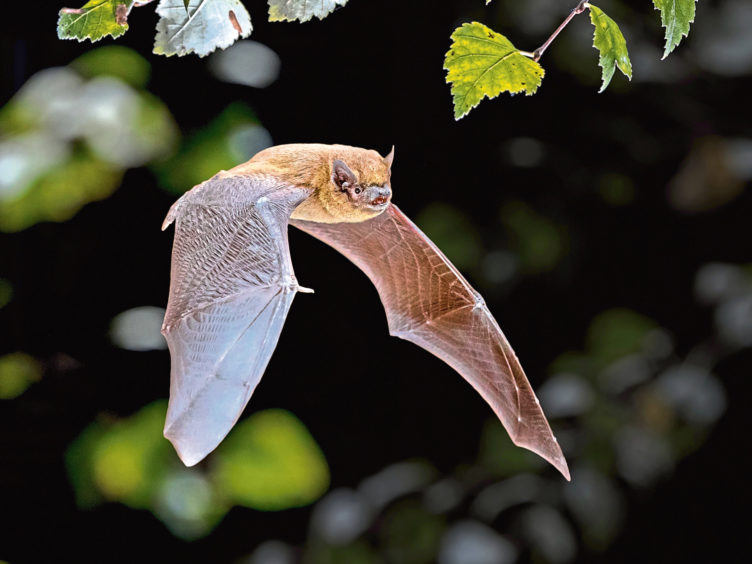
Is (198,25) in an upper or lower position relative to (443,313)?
upper

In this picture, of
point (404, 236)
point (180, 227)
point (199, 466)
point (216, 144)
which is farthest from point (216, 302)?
point (199, 466)

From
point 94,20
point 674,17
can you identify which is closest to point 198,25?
point 94,20

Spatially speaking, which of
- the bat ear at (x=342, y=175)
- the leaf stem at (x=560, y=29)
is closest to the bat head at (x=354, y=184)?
the bat ear at (x=342, y=175)

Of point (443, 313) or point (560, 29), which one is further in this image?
point (443, 313)

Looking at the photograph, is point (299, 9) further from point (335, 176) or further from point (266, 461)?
point (266, 461)

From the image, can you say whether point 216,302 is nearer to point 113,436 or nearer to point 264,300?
point 264,300

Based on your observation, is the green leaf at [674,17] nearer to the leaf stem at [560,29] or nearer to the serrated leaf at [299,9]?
the leaf stem at [560,29]
